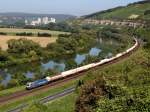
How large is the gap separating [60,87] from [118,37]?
13236 centimetres

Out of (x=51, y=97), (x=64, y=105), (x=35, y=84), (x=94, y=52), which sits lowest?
(x=94, y=52)

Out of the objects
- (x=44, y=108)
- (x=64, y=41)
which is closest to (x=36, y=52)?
(x=64, y=41)

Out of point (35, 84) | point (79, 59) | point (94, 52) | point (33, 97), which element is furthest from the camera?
point (94, 52)

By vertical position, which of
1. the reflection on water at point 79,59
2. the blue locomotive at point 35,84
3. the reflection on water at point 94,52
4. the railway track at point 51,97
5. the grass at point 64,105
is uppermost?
the grass at point 64,105

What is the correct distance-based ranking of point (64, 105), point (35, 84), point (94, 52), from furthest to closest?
point (94, 52)
point (35, 84)
point (64, 105)

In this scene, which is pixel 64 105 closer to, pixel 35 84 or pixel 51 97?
pixel 51 97

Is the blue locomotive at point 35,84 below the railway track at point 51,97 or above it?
above

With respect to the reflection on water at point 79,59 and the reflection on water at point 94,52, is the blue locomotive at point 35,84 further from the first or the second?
the reflection on water at point 94,52

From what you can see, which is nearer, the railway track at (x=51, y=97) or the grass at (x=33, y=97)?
the railway track at (x=51, y=97)

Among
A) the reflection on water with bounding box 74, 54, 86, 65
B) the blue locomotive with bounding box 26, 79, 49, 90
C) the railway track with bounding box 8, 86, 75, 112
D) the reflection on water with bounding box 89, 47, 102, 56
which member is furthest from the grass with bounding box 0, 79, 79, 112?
the reflection on water with bounding box 89, 47, 102, 56

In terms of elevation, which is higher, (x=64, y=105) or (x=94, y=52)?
(x=64, y=105)

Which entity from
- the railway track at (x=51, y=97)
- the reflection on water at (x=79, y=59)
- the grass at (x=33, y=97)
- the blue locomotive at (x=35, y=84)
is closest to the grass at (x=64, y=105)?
the railway track at (x=51, y=97)

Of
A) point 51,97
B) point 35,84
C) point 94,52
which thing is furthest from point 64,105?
point 94,52

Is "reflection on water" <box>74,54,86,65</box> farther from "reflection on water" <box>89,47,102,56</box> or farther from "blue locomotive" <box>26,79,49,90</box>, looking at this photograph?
"blue locomotive" <box>26,79,49,90</box>
